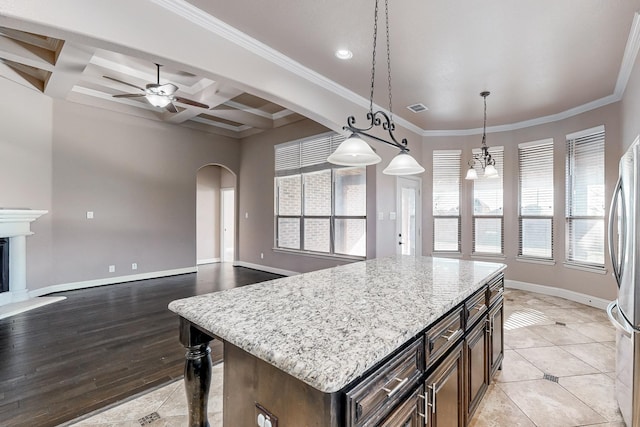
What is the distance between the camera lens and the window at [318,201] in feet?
17.5

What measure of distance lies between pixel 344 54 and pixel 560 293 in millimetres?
5119

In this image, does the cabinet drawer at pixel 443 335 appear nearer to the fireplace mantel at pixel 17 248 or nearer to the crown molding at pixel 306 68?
the crown molding at pixel 306 68

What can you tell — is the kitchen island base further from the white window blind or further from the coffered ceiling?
the white window blind

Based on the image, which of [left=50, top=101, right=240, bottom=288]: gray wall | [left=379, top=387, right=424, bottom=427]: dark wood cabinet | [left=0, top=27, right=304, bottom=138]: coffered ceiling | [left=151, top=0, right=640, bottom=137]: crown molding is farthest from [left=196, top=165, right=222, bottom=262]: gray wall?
[left=379, top=387, right=424, bottom=427]: dark wood cabinet

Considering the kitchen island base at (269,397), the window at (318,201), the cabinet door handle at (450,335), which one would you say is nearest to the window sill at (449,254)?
the window at (318,201)

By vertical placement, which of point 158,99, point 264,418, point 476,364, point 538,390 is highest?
point 158,99

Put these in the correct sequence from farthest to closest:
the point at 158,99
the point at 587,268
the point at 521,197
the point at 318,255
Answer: the point at 318,255 → the point at 521,197 → the point at 587,268 → the point at 158,99

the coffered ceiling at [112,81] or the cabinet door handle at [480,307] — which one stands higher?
the coffered ceiling at [112,81]

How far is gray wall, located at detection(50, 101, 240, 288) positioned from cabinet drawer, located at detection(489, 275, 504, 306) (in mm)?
6173

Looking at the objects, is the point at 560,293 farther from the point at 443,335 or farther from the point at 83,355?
the point at 83,355

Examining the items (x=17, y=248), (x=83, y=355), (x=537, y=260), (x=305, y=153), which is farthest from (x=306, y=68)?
(x=537, y=260)

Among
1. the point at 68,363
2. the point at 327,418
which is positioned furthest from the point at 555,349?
the point at 68,363

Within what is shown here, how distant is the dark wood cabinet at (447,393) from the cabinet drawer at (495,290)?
73 centimetres

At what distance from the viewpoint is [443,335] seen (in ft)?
4.67
